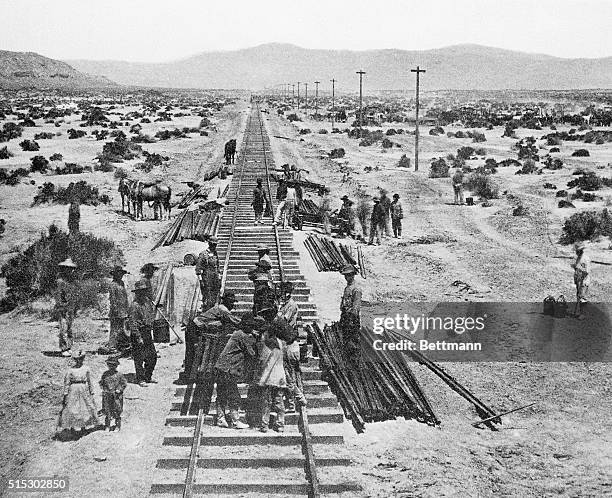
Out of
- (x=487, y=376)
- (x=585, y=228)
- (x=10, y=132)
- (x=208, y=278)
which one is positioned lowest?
(x=487, y=376)

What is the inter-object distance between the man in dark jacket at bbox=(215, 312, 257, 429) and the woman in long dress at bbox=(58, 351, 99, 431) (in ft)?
5.73

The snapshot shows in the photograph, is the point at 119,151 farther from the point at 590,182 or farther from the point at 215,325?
A: the point at 215,325

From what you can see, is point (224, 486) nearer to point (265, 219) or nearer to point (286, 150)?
point (265, 219)

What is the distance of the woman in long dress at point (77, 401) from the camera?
8859mm

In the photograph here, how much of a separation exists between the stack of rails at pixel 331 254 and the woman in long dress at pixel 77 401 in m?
8.44

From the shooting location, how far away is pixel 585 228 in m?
20.5

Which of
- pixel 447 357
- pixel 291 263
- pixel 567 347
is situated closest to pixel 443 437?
pixel 447 357

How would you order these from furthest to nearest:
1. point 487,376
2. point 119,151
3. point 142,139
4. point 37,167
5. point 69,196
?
Answer: point 142,139
point 119,151
point 37,167
point 69,196
point 487,376

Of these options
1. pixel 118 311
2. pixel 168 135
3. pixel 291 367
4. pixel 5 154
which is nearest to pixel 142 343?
pixel 118 311

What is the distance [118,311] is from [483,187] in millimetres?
20498

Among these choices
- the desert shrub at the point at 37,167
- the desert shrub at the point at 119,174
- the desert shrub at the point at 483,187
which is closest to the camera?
the desert shrub at the point at 483,187

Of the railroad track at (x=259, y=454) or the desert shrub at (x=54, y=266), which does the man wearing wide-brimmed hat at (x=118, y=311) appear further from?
the desert shrub at (x=54, y=266)

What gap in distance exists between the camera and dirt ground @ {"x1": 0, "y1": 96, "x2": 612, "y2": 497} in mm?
7961

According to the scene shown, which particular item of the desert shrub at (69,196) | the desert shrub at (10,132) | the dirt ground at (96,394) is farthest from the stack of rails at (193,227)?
the desert shrub at (10,132)
